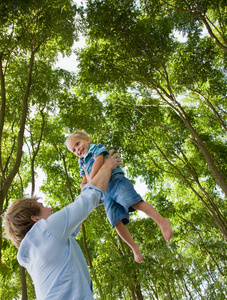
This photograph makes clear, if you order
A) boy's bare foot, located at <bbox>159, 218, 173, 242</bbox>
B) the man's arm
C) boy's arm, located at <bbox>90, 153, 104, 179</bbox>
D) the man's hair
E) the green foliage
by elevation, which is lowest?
boy's bare foot, located at <bbox>159, 218, 173, 242</bbox>

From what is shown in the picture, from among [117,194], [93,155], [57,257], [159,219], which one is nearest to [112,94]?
[93,155]

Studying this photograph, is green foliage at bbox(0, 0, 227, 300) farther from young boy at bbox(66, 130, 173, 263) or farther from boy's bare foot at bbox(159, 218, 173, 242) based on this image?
boy's bare foot at bbox(159, 218, 173, 242)

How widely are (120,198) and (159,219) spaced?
36cm

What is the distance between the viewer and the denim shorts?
2.19m

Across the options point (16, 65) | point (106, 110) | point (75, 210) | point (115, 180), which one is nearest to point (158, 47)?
point (106, 110)

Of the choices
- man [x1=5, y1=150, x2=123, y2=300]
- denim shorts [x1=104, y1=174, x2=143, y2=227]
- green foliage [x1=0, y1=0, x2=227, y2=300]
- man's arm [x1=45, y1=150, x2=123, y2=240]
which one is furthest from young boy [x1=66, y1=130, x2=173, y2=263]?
green foliage [x1=0, y1=0, x2=227, y2=300]

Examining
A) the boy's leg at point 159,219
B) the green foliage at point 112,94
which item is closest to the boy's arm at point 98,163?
the boy's leg at point 159,219

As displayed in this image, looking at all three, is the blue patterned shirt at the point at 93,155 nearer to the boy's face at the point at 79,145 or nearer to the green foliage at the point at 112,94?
the boy's face at the point at 79,145

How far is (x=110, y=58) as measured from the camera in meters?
7.82

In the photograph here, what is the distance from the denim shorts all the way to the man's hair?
2.92ft

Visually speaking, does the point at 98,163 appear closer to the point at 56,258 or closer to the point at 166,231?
the point at 166,231

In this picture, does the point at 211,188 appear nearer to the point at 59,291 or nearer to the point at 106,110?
the point at 106,110

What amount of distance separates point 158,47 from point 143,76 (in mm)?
925

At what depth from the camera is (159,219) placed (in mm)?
2115
